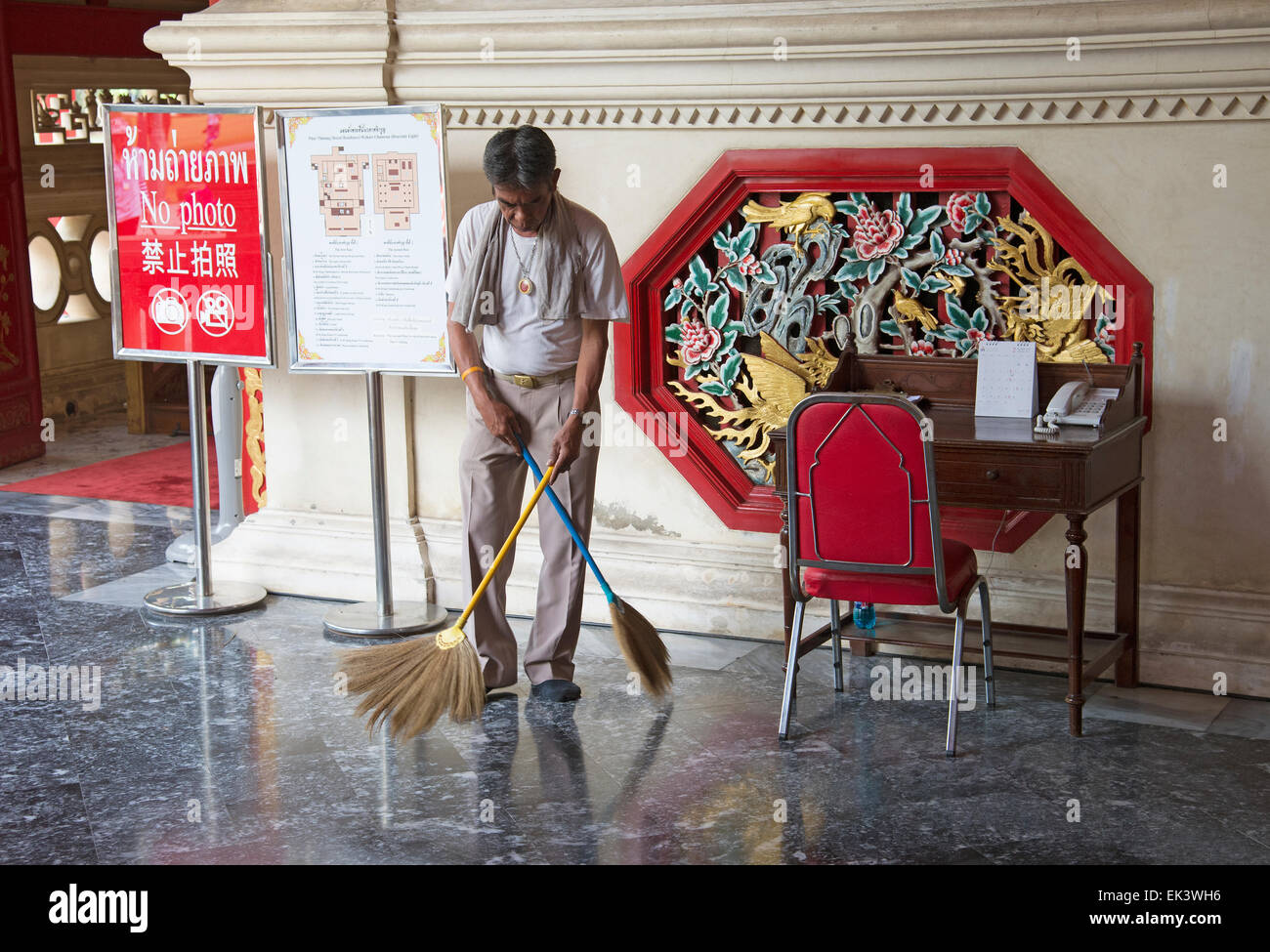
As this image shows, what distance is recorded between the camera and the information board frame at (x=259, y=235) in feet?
18.5

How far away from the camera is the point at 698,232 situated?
549 centimetres

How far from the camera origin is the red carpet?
7.98 meters

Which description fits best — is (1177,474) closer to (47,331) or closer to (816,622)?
(816,622)

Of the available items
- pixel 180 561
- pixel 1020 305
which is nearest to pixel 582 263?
pixel 1020 305

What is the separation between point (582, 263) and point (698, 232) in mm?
904

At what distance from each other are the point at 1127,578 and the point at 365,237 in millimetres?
2860

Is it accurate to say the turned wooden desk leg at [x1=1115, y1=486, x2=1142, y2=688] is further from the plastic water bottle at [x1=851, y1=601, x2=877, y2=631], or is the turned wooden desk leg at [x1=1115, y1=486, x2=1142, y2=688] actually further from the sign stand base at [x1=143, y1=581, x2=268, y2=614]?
the sign stand base at [x1=143, y1=581, x2=268, y2=614]

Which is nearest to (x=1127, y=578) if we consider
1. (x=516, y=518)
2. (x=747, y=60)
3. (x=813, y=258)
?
(x=813, y=258)

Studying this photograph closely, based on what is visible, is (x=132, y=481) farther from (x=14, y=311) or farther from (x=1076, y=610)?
(x=1076, y=610)

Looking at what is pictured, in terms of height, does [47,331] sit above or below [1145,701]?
above

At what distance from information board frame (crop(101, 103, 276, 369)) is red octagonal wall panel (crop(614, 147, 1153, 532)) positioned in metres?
1.31

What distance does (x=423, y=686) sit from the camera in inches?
183

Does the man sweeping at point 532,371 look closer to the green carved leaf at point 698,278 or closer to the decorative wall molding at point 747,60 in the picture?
the green carved leaf at point 698,278

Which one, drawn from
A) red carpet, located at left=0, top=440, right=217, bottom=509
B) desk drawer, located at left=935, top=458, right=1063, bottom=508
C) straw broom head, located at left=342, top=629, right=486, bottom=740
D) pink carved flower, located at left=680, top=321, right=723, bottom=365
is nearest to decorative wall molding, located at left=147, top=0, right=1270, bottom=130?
pink carved flower, located at left=680, top=321, right=723, bottom=365
